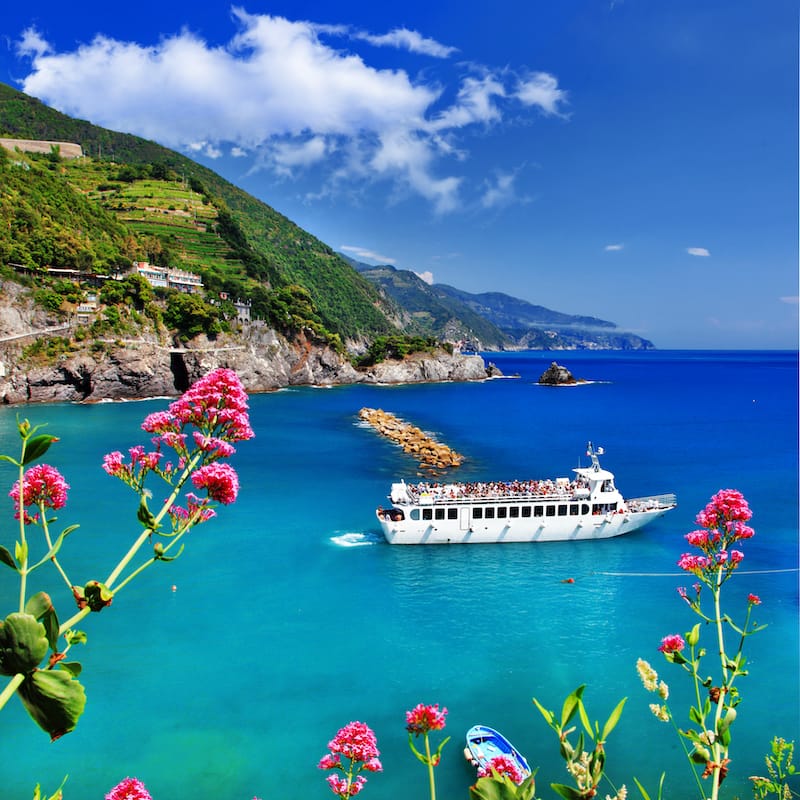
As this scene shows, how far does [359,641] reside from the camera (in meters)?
19.7

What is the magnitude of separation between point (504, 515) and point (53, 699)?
90.0ft

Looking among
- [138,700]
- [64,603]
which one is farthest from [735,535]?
[64,603]

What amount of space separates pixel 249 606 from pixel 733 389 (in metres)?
125

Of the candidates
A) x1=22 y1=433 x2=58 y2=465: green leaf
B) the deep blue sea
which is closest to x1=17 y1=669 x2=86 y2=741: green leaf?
x1=22 y1=433 x2=58 y2=465: green leaf

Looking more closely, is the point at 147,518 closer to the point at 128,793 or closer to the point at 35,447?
the point at 35,447

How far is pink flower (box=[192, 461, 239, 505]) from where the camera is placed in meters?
3.69

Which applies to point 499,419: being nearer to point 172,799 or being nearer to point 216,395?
point 172,799

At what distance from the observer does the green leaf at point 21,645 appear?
6.91 feet

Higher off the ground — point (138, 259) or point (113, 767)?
point (138, 259)

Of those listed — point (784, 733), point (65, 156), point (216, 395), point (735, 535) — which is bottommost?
point (784, 733)

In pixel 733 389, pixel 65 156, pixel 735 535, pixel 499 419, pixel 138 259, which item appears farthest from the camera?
pixel 65 156

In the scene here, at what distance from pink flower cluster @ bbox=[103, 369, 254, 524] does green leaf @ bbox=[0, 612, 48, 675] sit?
4.94ft

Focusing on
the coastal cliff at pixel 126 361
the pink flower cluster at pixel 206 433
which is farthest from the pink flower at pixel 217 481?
the coastal cliff at pixel 126 361

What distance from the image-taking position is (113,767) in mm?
13984
